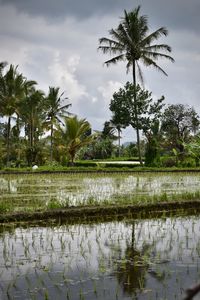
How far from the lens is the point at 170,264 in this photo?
12.6ft

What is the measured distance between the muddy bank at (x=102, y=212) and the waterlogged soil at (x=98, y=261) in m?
0.33

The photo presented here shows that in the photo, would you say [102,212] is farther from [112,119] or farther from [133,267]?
[112,119]

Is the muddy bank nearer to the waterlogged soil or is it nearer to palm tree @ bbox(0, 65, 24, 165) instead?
the waterlogged soil

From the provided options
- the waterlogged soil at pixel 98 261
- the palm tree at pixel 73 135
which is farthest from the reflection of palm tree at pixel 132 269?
the palm tree at pixel 73 135

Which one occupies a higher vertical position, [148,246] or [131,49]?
[131,49]

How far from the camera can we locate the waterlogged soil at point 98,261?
10.3 feet

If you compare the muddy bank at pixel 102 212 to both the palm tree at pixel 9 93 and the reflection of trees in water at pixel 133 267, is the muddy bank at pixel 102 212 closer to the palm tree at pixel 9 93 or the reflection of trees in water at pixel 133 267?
the reflection of trees in water at pixel 133 267

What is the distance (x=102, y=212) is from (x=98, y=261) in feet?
9.60

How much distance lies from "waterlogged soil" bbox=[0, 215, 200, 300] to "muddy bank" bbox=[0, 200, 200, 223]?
33 centimetres

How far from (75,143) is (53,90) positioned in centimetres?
659

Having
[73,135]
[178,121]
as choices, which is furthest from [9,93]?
[178,121]

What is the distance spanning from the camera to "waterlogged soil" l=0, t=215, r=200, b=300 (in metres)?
3.15

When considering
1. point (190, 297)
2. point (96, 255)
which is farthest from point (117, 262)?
point (190, 297)

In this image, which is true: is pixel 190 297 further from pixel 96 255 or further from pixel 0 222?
pixel 0 222
